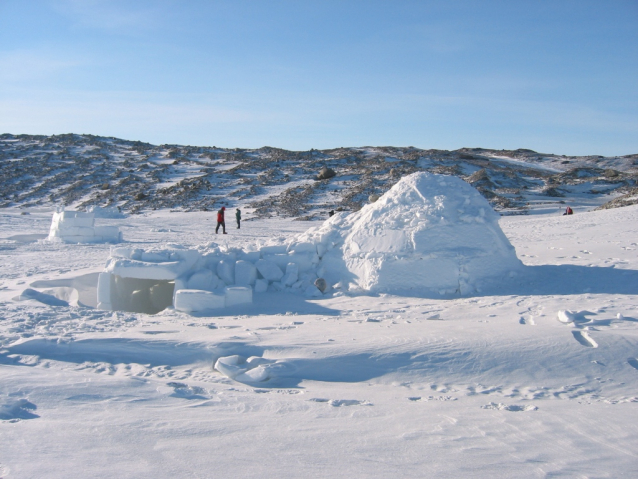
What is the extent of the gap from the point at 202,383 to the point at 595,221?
1480cm

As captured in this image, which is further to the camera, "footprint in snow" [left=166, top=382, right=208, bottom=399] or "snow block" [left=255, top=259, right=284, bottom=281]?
"snow block" [left=255, top=259, right=284, bottom=281]

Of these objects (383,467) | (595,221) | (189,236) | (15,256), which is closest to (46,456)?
(383,467)

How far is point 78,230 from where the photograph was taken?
15188 millimetres

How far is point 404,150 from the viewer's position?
44.5 meters

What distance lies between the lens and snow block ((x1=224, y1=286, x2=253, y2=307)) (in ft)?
23.7

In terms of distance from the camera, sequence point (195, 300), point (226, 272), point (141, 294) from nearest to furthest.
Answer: point (195, 300) → point (226, 272) → point (141, 294)

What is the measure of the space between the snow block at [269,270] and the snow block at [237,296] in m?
0.71

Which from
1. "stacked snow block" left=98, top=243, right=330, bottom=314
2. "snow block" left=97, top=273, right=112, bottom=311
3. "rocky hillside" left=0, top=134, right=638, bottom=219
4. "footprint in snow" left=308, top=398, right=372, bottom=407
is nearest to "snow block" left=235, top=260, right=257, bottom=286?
"stacked snow block" left=98, top=243, right=330, bottom=314

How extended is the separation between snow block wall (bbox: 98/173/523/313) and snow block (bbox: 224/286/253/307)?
1 cm

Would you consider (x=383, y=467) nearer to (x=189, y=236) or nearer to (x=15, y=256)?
(x=15, y=256)

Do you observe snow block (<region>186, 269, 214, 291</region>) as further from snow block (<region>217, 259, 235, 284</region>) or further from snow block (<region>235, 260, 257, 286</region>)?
snow block (<region>235, 260, 257, 286</region>)

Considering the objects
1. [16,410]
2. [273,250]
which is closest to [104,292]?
[273,250]

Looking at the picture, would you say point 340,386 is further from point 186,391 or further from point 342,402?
point 186,391

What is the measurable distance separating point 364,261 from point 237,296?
2.09 m
